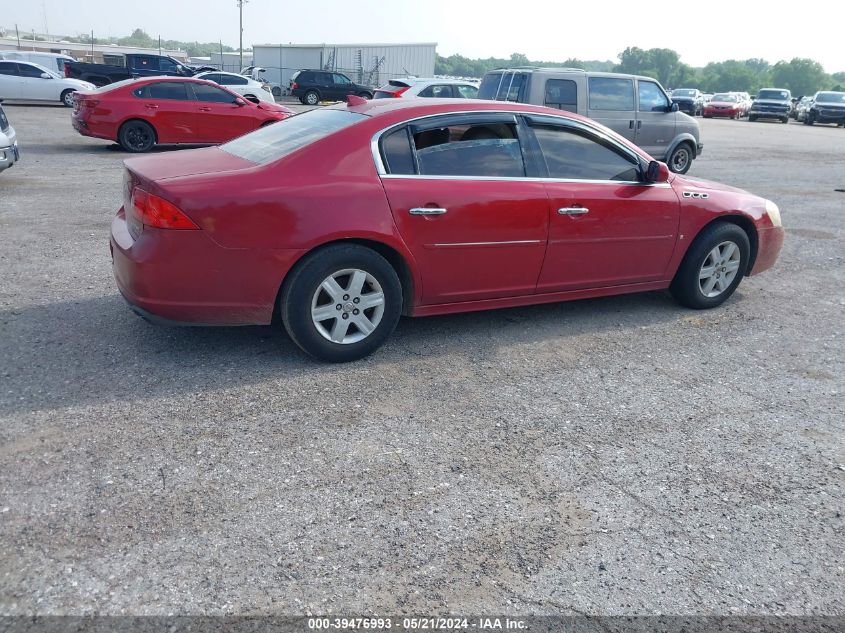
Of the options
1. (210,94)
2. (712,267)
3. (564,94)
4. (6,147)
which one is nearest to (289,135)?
(712,267)

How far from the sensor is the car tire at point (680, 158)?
14079 mm

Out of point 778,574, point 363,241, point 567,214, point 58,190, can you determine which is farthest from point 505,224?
point 58,190

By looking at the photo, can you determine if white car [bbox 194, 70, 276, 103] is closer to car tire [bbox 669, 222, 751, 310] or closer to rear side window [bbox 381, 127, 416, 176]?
car tire [bbox 669, 222, 751, 310]

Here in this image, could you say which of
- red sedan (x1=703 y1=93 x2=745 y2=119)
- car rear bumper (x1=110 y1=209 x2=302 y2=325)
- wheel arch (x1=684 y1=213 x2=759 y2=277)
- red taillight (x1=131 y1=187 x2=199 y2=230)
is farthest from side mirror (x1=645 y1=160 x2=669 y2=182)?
red sedan (x1=703 y1=93 x2=745 y2=119)

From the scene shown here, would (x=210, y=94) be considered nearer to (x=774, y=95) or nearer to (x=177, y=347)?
(x=177, y=347)

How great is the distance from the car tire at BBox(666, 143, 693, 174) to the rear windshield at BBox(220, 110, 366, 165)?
10277 mm

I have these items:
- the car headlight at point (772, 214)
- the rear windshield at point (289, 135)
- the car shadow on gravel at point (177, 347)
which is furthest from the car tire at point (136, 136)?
the car headlight at point (772, 214)

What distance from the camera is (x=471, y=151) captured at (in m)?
5.01

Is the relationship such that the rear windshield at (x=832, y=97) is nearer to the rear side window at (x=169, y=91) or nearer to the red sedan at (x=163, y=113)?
the red sedan at (x=163, y=113)

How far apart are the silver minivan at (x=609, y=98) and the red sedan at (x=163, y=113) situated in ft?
17.1

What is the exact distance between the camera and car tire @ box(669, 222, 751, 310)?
19.6ft

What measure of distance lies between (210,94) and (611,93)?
7.82 metres

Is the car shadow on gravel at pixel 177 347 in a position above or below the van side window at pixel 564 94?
below

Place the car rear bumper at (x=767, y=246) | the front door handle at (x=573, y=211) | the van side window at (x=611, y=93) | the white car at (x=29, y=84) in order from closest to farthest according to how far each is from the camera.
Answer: the front door handle at (x=573, y=211), the car rear bumper at (x=767, y=246), the van side window at (x=611, y=93), the white car at (x=29, y=84)
